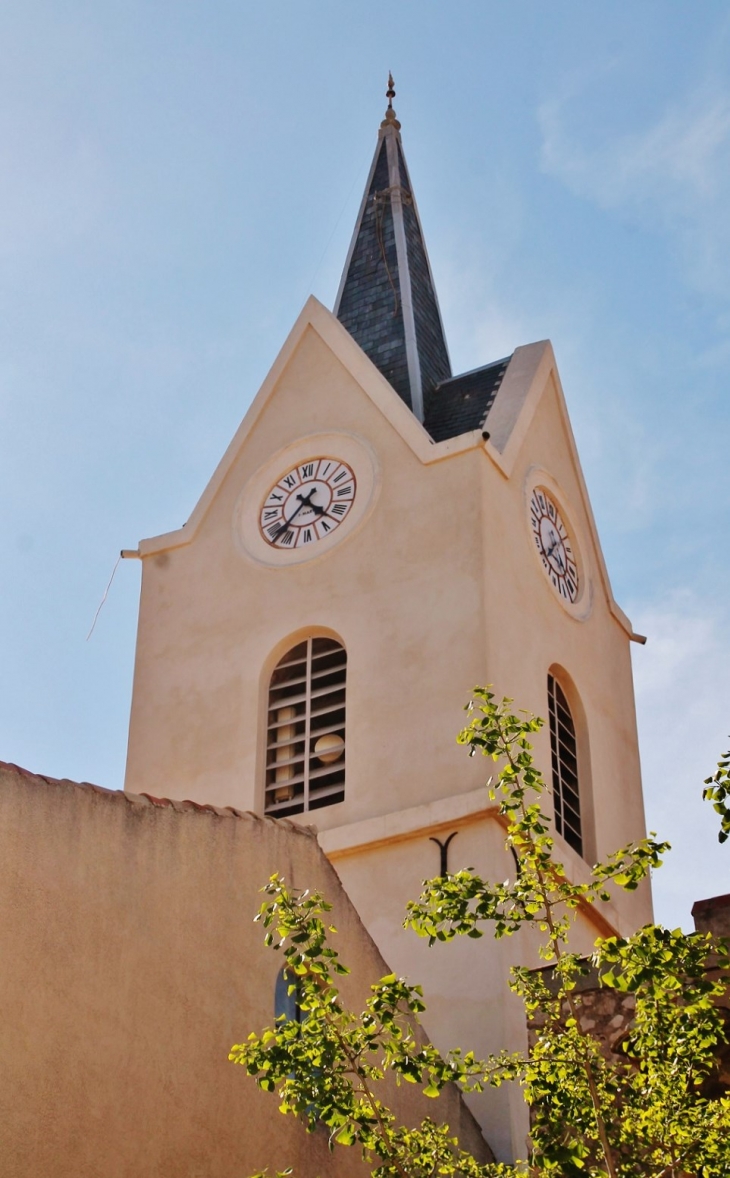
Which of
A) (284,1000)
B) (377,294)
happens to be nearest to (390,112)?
(377,294)

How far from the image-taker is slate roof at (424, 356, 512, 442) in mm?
29234

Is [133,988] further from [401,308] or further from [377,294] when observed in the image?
[377,294]

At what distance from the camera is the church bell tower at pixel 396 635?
941 inches

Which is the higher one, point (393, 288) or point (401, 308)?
point (393, 288)

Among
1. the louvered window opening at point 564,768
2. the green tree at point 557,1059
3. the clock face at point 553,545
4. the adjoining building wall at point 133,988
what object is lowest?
the green tree at point 557,1059

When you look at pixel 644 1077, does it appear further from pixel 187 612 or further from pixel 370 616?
pixel 187 612

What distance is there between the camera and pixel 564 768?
87.9 ft

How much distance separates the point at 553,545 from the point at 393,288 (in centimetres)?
650

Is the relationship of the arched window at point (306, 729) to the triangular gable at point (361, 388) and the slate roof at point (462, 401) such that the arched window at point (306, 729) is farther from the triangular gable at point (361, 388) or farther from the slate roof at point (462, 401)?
the slate roof at point (462, 401)

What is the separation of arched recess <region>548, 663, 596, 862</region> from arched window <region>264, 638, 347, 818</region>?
278 cm

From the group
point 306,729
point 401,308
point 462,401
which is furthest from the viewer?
point 401,308

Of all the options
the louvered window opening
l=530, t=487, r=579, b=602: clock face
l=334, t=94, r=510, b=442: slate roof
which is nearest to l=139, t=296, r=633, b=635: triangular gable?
l=334, t=94, r=510, b=442: slate roof

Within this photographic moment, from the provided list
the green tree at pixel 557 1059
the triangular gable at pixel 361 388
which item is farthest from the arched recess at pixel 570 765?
the green tree at pixel 557 1059

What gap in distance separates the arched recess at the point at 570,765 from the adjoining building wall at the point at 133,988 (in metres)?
9.89
